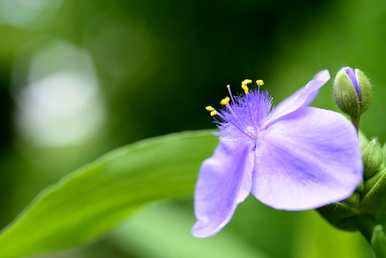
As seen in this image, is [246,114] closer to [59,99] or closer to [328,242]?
[328,242]

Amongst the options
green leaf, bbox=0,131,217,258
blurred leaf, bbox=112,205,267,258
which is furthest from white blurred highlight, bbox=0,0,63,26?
green leaf, bbox=0,131,217,258

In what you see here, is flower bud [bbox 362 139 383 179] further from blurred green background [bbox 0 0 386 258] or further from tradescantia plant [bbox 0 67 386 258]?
blurred green background [bbox 0 0 386 258]

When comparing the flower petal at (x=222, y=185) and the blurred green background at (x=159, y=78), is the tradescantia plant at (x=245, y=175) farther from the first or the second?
the blurred green background at (x=159, y=78)

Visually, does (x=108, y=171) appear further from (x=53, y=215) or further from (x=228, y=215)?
(x=228, y=215)

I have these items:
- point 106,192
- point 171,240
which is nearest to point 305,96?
point 106,192

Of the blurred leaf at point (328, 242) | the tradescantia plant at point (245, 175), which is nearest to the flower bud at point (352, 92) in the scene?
the tradescantia plant at point (245, 175)
